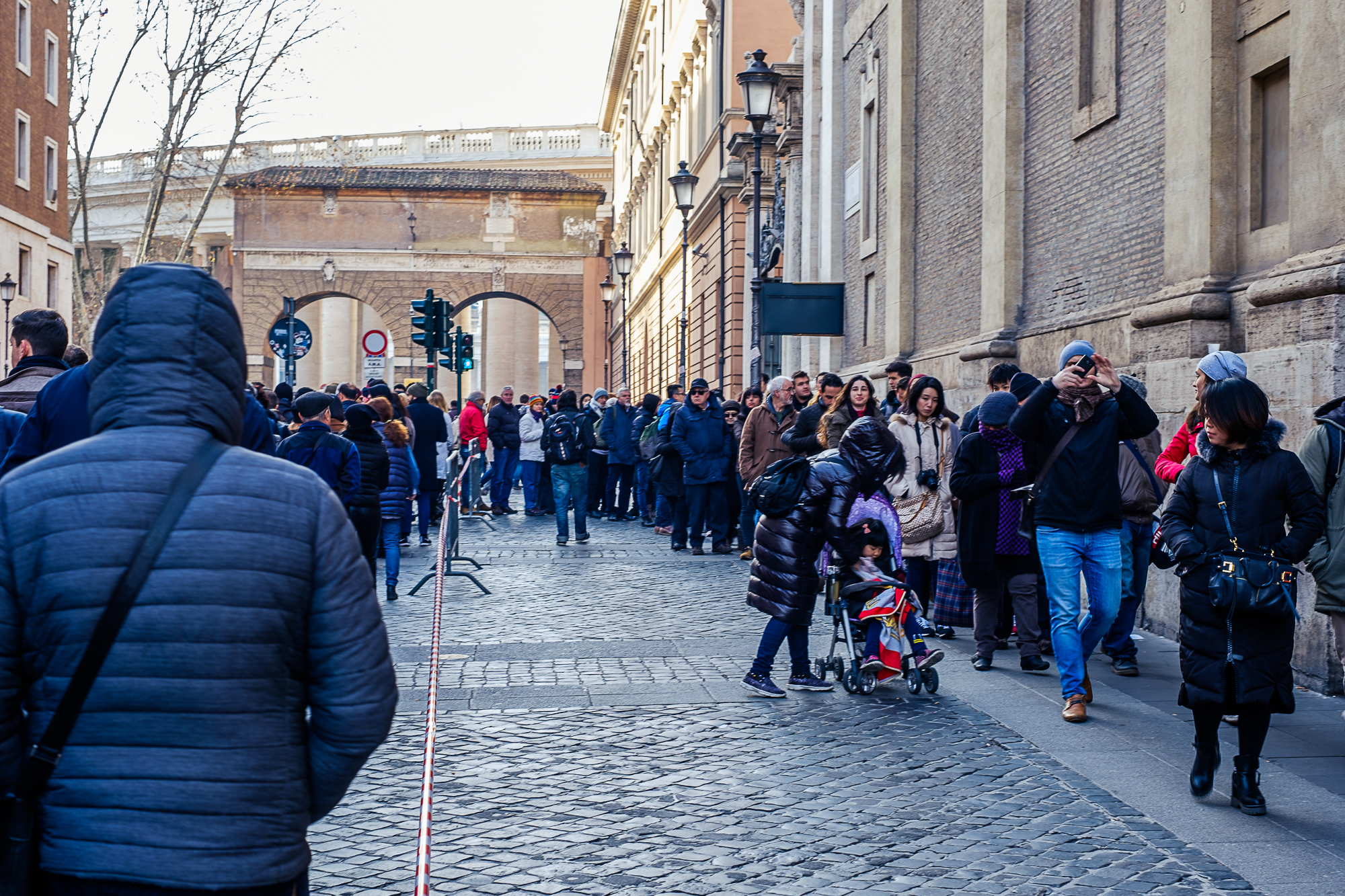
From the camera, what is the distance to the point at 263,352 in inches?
2148

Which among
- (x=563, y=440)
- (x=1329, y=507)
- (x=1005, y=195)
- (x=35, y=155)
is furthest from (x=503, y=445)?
(x=35, y=155)

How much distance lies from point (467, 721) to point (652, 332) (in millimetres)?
39675

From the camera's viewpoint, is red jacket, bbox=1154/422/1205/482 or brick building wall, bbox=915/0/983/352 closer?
red jacket, bbox=1154/422/1205/482

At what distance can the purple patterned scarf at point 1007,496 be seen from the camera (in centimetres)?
838

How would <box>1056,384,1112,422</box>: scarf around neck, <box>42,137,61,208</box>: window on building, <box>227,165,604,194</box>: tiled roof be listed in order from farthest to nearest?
<box>227,165,604,194</box>: tiled roof, <box>42,137,61,208</box>: window on building, <box>1056,384,1112,422</box>: scarf around neck

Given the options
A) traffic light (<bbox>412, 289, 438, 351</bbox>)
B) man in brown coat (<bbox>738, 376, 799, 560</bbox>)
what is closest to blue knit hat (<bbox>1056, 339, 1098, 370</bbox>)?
man in brown coat (<bbox>738, 376, 799, 560</bbox>)

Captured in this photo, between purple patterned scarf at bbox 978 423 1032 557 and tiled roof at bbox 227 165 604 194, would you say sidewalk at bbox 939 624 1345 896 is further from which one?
tiled roof at bbox 227 165 604 194

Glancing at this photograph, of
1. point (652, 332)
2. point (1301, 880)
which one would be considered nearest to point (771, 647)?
point (1301, 880)

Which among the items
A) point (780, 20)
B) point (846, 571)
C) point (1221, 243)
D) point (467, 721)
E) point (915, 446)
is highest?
point (780, 20)

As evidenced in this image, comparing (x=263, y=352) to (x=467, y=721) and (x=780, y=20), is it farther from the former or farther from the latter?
(x=467, y=721)

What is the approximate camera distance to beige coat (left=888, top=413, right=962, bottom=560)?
9.60 m

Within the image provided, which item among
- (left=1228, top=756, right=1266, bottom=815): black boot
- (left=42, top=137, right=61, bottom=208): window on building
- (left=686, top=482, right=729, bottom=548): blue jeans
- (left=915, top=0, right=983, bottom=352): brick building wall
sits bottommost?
(left=1228, top=756, right=1266, bottom=815): black boot

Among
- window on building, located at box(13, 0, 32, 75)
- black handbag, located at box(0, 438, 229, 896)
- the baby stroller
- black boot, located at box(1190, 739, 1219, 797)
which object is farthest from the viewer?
window on building, located at box(13, 0, 32, 75)

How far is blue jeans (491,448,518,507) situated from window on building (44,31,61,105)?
965 inches
